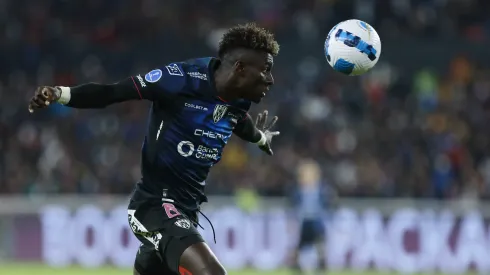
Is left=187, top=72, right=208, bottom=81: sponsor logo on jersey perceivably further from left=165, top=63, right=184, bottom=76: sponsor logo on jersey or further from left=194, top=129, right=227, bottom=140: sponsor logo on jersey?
left=194, top=129, right=227, bottom=140: sponsor logo on jersey

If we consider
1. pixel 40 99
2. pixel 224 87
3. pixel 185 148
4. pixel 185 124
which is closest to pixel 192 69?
pixel 224 87

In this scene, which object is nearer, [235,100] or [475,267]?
[235,100]

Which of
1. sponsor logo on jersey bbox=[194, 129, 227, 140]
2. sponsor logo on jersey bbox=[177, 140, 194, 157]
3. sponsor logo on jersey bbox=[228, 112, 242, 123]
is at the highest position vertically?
sponsor logo on jersey bbox=[228, 112, 242, 123]

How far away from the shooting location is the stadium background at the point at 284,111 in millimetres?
16156

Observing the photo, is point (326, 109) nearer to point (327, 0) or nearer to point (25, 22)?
point (327, 0)

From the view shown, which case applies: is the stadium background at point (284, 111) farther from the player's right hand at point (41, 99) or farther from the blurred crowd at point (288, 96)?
the player's right hand at point (41, 99)

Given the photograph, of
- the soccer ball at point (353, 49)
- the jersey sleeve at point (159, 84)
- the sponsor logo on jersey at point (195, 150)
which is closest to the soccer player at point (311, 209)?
the soccer ball at point (353, 49)

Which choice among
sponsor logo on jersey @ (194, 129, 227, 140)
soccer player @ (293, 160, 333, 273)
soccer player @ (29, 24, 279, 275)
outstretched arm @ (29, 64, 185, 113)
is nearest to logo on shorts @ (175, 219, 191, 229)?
soccer player @ (29, 24, 279, 275)

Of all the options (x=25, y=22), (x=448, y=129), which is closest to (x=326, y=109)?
(x=448, y=129)

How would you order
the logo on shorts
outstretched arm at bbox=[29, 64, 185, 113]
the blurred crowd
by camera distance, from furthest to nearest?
the blurred crowd, the logo on shorts, outstretched arm at bbox=[29, 64, 185, 113]

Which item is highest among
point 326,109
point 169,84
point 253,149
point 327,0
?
point 327,0

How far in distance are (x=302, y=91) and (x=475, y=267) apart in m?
4.88

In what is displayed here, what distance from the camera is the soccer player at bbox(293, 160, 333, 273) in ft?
45.7

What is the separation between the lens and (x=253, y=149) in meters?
17.4
